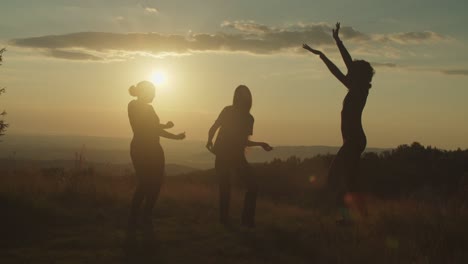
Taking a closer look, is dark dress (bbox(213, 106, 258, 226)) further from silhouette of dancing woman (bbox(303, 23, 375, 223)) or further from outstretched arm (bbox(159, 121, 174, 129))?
silhouette of dancing woman (bbox(303, 23, 375, 223))

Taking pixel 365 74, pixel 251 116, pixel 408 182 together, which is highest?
pixel 365 74

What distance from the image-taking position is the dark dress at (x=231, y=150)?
356 inches

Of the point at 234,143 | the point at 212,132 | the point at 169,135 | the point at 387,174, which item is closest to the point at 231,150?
the point at 234,143

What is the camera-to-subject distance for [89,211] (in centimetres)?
999

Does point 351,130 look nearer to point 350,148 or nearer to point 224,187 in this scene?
point 350,148

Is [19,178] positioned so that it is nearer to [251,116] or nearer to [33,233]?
[33,233]

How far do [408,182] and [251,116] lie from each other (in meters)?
15.9

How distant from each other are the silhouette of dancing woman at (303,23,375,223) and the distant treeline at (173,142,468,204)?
12013 millimetres

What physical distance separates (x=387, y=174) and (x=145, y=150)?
57.9 ft

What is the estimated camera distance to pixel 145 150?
855cm

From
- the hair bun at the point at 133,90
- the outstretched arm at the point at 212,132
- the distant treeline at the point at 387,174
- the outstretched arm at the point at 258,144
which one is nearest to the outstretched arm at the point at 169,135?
the outstretched arm at the point at 212,132

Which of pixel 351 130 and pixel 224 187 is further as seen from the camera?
pixel 224 187

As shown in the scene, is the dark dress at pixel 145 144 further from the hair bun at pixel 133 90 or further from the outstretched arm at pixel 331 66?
the outstretched arm at pixel 331 66

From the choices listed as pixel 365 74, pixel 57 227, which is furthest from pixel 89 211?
pixel 365 74
